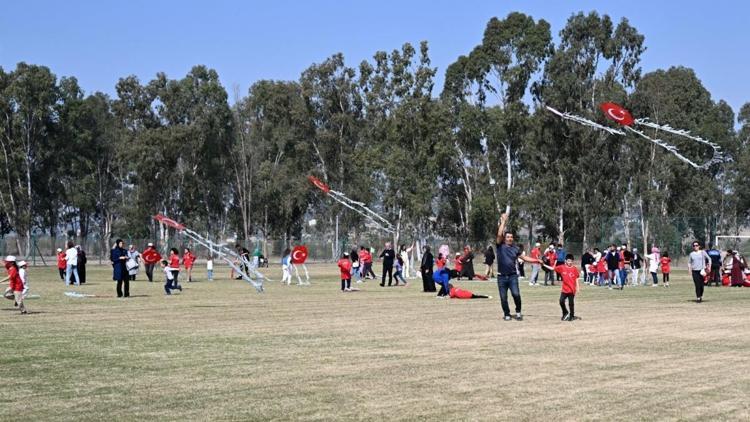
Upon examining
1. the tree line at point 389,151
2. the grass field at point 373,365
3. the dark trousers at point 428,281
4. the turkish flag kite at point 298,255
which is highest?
the tree line at point 389,151

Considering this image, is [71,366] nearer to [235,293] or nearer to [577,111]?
[235,293]

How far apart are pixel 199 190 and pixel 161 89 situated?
10.6 m

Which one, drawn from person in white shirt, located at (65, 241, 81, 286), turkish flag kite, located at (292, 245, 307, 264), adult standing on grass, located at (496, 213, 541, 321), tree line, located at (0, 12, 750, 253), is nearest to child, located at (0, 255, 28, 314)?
adult standing on grass, located at (496, 213, 541, 321)

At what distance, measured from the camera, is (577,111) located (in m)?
80.4

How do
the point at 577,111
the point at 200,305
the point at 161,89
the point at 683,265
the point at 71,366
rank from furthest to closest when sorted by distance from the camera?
the point at 161,89, the point at 577,111, the point at 683,265, the point at 200,305, the point at 71,366

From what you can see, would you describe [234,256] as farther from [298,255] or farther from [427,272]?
[427,272]

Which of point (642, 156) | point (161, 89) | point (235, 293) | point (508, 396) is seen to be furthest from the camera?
point (161, 89)

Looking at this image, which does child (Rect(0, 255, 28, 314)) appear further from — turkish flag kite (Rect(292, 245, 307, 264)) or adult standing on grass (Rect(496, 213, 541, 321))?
turkish flag kite (Rect(292, 245, 307, 264))

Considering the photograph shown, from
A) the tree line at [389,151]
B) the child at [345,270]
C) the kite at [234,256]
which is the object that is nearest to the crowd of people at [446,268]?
the child at [345,270]

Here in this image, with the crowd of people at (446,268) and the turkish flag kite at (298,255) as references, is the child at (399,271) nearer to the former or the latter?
the crowd of people at (446,268)

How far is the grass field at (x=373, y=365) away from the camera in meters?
10.5

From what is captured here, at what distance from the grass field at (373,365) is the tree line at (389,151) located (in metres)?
56.1

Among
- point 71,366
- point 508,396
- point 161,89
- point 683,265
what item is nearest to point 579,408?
point 508,396

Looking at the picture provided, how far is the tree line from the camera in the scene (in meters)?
83.6
